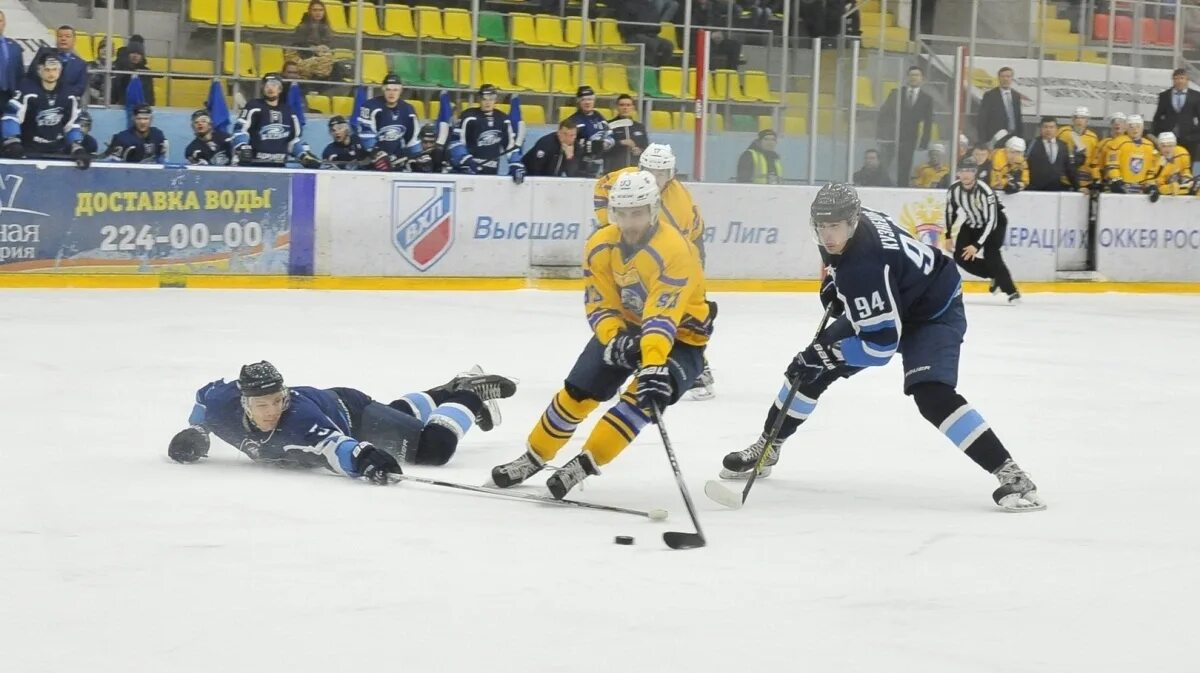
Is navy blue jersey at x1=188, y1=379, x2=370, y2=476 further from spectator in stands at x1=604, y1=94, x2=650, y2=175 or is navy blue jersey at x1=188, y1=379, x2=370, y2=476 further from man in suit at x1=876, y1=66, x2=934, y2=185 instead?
man in suit at x1=876, y1=66, x2=934, y2=185

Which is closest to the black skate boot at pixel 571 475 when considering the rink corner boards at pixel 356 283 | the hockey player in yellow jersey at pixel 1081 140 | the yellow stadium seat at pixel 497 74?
the rink corner boards at pixel 356 283

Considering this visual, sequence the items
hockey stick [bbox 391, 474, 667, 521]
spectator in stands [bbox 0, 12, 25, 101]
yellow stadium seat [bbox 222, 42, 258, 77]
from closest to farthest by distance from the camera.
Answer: hockey stick [bbox 391, 474, 667, 521] → spectator in stands [bbox 0, 12, 25, 101] → yellow stadium seat [bbox 222, 42, 258, 77]

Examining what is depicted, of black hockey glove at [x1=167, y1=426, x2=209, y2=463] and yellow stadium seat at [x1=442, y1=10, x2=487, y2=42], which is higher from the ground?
yellow stadium seat at [x1=442, y1=10, x2=487, y2=42]

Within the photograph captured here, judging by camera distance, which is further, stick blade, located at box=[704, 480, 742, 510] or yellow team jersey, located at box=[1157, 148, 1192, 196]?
yellow team jersey, located at box=[1157, 148, 1192, 196]

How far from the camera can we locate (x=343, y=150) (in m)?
13.1

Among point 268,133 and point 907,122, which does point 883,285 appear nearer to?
point 268,133

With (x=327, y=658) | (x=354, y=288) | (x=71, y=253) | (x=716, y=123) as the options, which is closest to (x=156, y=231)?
(x=71, y=253)

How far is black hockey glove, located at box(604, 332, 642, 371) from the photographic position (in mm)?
5012

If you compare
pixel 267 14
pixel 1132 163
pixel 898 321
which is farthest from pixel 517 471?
pixel 1132 163

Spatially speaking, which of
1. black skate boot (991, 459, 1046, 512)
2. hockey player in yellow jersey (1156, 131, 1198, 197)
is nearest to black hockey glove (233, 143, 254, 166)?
black skate boot (991, 459, 1046, 512)

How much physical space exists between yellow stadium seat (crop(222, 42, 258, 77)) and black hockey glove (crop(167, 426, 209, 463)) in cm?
937

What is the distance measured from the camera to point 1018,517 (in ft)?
16.6

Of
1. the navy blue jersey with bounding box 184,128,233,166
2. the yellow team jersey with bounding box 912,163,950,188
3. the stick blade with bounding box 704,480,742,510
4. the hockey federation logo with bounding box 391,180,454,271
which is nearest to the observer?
the stick blade with bounding box 704,480,742,510

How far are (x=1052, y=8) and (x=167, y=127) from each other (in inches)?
347
